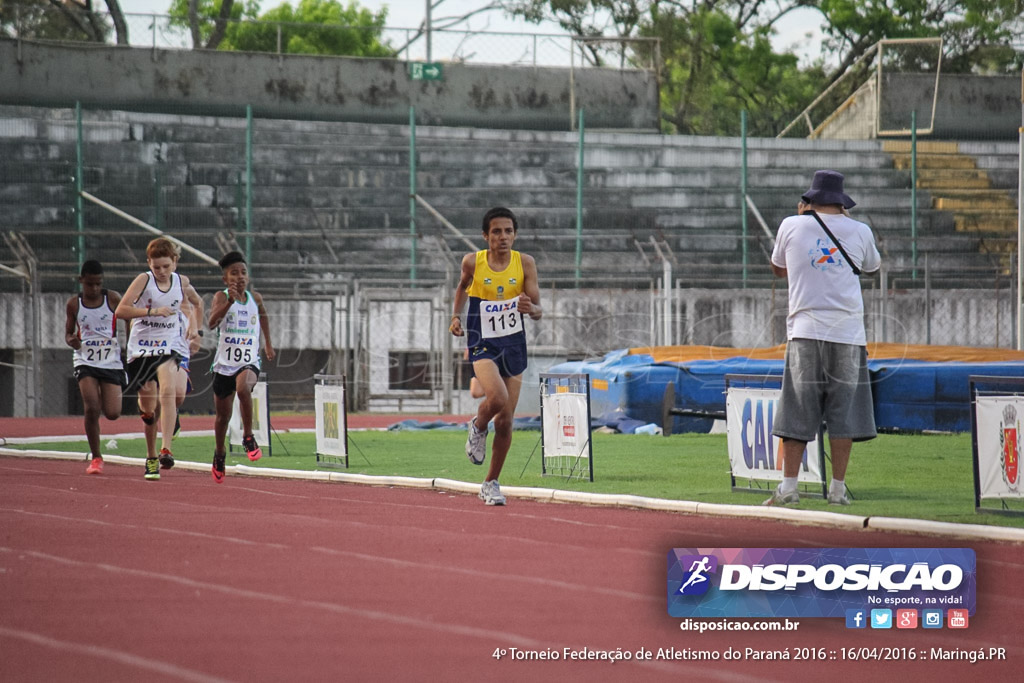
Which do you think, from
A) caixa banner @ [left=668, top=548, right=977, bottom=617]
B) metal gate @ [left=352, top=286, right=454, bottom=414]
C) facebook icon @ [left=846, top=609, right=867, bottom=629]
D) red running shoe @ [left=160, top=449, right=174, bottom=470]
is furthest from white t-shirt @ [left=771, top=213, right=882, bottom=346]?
metal gate @ [left=352, top=286, right=454, bottom=414]

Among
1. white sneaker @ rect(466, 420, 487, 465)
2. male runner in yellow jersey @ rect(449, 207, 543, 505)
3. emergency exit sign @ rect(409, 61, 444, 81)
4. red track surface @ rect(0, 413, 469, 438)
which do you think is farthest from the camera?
emergency exit sign @ rect(409, 61, 444, 81)

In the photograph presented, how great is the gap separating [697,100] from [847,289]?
43260 mm

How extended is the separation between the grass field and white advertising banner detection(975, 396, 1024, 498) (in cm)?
23

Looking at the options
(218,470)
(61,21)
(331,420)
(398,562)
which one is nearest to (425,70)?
(61,21)

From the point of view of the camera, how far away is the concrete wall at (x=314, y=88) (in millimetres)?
33156

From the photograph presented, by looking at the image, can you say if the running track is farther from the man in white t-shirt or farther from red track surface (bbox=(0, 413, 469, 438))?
red track surface (bbox=(0, 413, 469, 438))

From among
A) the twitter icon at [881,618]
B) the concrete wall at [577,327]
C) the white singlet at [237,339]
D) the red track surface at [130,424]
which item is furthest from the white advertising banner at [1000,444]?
the concrete wall at [577,327]

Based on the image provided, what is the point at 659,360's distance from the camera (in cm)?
1870

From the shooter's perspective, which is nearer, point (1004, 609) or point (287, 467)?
point (1004, 609)

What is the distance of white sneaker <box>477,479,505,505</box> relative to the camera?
9.20 metres

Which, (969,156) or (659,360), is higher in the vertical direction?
(969,156)

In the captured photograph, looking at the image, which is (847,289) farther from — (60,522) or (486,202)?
(486,202)

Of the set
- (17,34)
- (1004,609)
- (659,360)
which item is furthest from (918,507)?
(17,34)

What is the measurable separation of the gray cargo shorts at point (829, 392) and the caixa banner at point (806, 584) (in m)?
3.41
